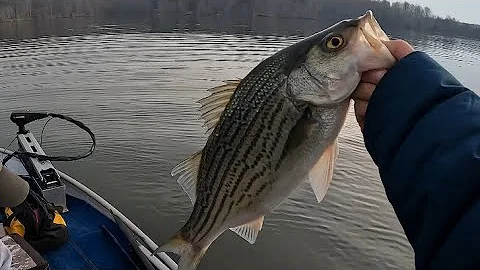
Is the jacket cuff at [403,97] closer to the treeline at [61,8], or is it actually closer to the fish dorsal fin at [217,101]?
the fish dorsal fin at [217,101]

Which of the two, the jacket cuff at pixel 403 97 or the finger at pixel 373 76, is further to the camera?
the finger at pixel 373 76

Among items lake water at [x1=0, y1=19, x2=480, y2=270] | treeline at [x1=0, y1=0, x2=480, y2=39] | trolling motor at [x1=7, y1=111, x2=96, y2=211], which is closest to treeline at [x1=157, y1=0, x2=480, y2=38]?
treeline at [x1=0, y1=0, x2=480, y2=39]

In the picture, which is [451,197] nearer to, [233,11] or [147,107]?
[147,107]

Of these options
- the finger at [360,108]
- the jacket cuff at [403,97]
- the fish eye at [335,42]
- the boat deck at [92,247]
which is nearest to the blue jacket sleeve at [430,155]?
the jacket cuff at [403,97]

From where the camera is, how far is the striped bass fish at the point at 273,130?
1792 mm

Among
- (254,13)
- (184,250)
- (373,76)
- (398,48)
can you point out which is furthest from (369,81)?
(254,13)

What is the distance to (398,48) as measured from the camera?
1.66 meters

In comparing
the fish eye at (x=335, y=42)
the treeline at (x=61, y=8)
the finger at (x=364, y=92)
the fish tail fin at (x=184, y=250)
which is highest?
the fish eye at (x=335, y=42)

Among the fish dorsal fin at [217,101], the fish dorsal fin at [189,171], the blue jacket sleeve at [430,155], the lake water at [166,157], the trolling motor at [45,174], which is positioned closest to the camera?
the blue jacket sleeve at [430,155]

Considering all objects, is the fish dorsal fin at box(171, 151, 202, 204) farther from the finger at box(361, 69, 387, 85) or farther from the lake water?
the lake water

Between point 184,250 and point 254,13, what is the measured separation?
6917cm

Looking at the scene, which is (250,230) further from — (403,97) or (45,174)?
(45,174)

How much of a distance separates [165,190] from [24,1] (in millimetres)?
52366

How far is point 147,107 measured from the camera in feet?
52.7
